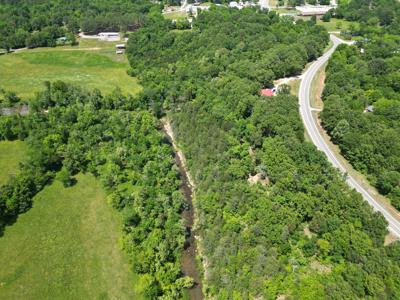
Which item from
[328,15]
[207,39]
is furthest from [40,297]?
[328,15]

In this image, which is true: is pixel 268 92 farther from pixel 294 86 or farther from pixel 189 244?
pixel 189 244

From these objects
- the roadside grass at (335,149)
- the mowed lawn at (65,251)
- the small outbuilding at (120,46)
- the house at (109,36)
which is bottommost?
the mowed lawn at (65,251)

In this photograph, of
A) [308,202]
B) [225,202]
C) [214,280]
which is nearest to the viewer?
[214,280]

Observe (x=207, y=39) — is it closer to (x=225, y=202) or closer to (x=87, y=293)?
(x=225, y=202)

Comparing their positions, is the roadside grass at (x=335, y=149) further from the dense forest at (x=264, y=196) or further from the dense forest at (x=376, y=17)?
the dense forest at (x=376, y=17)

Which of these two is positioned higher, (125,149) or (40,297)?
(125,149)

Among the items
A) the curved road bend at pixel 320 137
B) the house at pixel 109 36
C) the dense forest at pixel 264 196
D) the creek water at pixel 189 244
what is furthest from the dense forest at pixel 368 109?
the house at pixel 109 36
